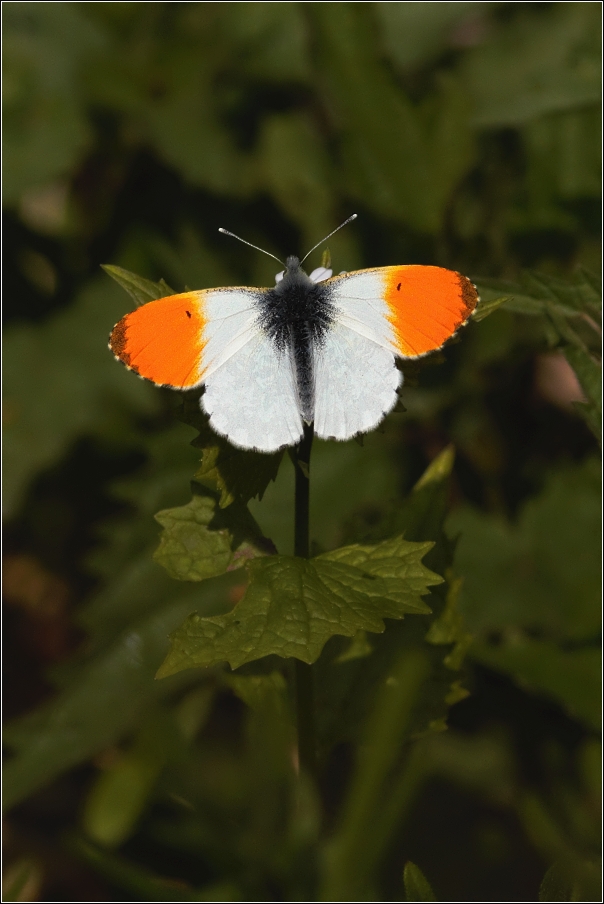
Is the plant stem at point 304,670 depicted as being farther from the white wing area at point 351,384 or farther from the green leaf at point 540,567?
the green leaf at point 540,567

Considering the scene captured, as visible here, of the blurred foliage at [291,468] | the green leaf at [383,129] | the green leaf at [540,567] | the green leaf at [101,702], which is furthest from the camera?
the green leaf at [383,129]

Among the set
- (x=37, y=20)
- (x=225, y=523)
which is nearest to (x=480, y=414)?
(x=225, y=523)

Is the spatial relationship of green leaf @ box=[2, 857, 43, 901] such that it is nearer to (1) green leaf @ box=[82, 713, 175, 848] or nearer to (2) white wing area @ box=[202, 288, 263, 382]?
(1) green leaf @ box=[82, 713, 175, 848]

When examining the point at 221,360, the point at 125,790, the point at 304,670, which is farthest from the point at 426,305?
the point at 125,790

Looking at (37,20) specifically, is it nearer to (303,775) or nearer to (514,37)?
(514,37)

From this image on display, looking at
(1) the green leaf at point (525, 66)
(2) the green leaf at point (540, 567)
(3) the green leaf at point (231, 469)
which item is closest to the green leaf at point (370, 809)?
(3) the green leaf at point (231, 469)

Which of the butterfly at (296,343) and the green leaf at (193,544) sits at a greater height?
the butterfly at (296,343)
